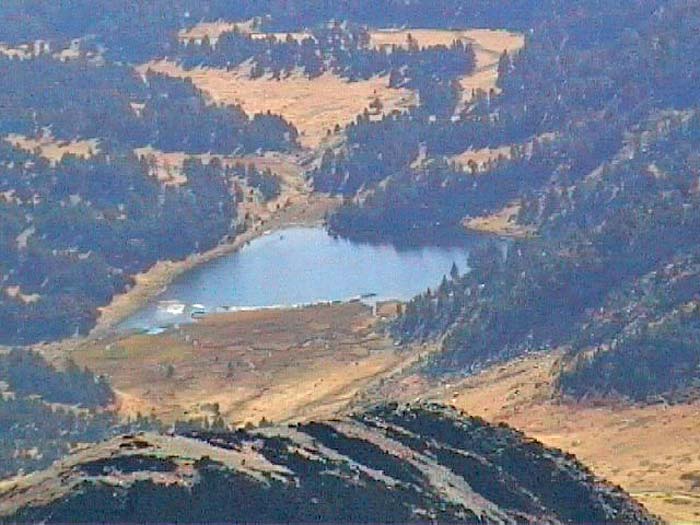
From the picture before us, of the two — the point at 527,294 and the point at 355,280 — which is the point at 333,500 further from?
the point at 355,280

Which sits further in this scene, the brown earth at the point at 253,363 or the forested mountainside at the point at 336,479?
the brown earth at the point at 253,363

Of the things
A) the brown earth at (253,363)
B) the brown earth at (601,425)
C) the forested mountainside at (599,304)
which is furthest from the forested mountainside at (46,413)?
the forested mountainside at (599,304)

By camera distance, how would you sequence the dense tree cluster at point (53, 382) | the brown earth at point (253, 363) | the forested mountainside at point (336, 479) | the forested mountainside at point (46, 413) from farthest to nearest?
the dense tree cluster at point (53, 382) < the brown earth at point (253, 363) < the forested mountainside at point (46, 413) < the forested mountainside at point (336, 479)

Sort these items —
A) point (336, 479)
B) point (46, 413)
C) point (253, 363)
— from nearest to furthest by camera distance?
point (336, 479) → point (46, 413) → point (253, 363)

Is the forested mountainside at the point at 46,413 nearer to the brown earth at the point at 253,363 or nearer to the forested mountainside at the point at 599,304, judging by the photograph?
the brown earth at the point at 253,363

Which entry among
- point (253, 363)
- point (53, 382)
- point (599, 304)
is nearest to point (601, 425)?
point (599, 304)

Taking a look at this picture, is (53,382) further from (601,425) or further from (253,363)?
(601,425)

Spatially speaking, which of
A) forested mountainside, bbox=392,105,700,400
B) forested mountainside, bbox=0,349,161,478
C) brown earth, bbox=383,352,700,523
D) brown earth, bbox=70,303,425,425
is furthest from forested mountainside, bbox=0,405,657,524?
brown earth, bbox=70,303,425,425
